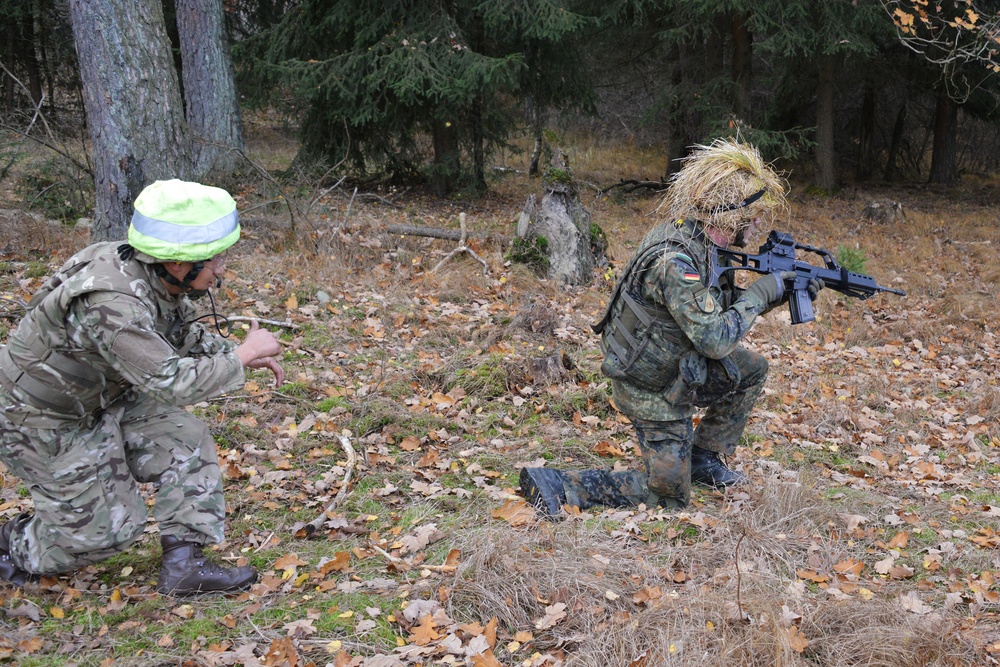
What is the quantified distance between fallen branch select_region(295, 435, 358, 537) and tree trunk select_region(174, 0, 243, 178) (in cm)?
735

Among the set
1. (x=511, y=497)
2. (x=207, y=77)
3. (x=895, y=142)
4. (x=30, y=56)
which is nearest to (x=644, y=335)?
(x=511, y=497)

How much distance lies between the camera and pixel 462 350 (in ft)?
21.9

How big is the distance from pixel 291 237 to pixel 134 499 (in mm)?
5562

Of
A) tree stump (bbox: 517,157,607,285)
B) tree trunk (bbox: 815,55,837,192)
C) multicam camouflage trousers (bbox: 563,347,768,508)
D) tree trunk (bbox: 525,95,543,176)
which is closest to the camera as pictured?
multicam camouflage trousers (bbox: 563,347,768,508)

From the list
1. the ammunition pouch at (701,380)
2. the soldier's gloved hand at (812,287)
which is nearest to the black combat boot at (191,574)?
the ammunition pouch at (701,380)

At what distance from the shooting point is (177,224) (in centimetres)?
314

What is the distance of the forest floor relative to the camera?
318cm

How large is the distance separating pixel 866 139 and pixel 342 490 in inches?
682

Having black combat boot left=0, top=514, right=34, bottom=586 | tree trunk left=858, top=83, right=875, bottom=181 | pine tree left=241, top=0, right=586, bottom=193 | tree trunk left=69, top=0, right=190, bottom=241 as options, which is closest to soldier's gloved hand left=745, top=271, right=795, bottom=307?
black combat boot left=0, top=514, right=34, bottom=586

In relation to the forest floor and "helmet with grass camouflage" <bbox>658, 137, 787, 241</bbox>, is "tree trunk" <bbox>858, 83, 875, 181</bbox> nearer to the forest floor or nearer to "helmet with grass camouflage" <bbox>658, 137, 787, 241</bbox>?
the forest floor

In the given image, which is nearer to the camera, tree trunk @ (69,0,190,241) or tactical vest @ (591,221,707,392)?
tactical vest @ (591,221,707,392)

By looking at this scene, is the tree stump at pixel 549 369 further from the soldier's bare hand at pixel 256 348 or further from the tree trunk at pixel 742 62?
the tree trunk at pixel 742 62

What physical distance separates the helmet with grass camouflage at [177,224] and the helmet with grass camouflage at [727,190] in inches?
90.5

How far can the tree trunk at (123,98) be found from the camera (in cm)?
723
